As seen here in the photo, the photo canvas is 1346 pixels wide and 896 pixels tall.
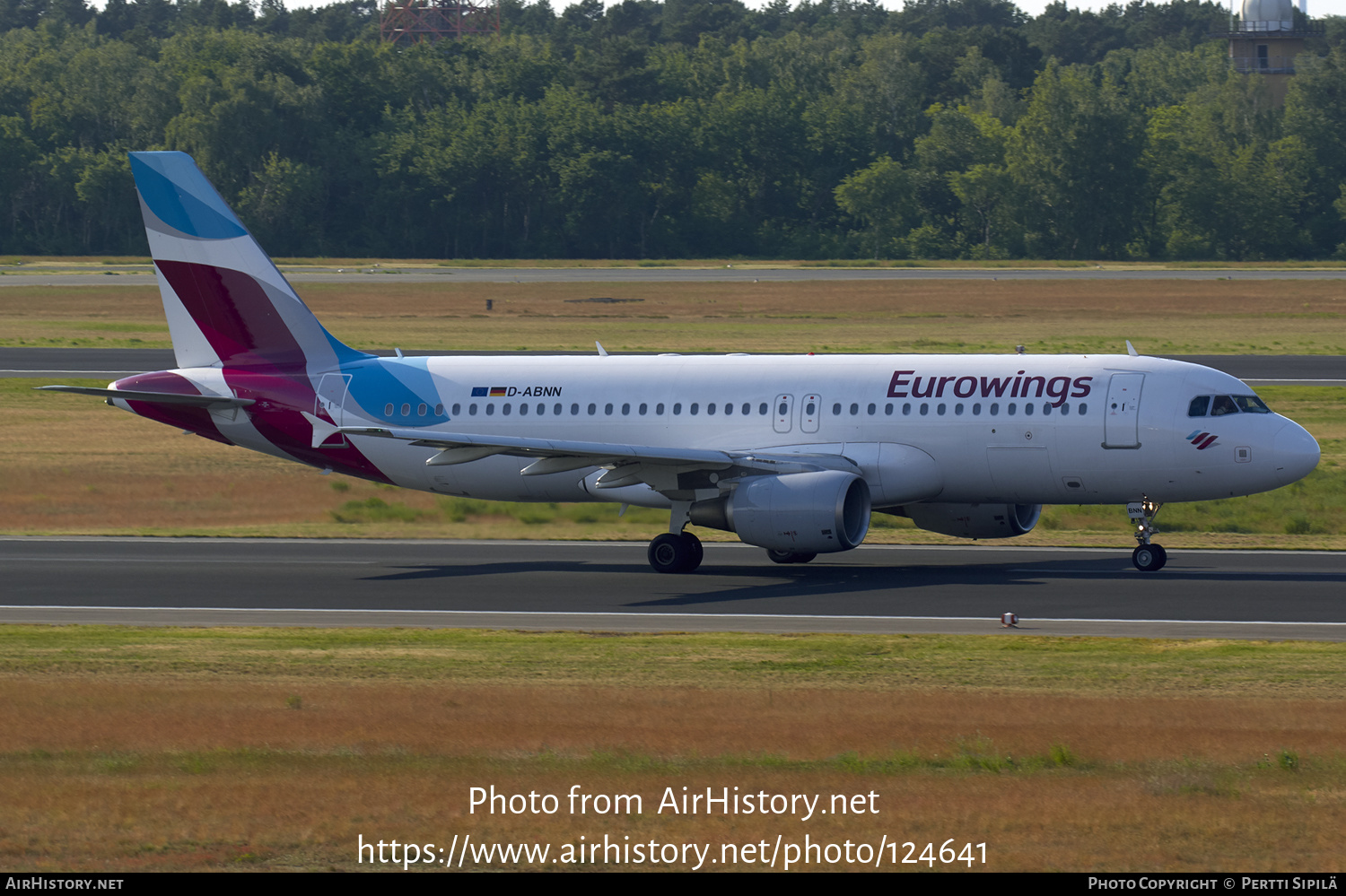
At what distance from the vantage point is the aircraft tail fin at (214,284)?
1564 inches

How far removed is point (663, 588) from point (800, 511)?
120 inches

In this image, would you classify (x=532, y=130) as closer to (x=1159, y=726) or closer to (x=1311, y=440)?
(x=1311, y=440)

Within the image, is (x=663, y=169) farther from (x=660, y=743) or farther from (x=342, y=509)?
(x=660, y=743)

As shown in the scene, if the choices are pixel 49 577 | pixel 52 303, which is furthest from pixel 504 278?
pixel 49 577

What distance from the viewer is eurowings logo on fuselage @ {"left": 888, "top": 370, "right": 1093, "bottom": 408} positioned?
1367 inches

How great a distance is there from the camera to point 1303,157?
150875mm

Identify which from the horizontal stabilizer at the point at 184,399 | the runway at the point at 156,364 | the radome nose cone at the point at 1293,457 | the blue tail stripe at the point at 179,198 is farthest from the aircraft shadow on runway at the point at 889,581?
the runway at the point at 156,364

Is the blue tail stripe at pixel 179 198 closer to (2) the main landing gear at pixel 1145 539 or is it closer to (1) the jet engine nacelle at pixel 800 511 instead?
(1) the jet engine nacelle at pixel 800 511

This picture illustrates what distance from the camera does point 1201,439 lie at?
33812 mm

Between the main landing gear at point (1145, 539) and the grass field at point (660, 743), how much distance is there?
8462 mm

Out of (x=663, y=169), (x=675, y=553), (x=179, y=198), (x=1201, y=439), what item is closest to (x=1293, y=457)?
(x=1201, y=439)

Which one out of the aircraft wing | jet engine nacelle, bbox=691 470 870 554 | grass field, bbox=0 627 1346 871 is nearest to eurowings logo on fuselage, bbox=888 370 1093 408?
the aircraft wing

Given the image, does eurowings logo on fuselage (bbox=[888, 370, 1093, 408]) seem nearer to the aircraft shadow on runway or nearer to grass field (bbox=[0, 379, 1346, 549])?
the aircraft shadow on runway

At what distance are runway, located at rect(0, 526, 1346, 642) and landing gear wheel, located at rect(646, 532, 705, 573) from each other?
333mm
